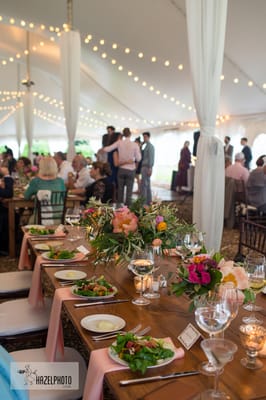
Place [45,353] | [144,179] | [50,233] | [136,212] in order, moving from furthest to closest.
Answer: [144,179]
[50,233]
[136,212]
[45,353]

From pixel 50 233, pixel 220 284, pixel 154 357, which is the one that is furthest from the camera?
pixel 50 233

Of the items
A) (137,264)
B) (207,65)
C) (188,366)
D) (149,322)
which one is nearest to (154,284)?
(137,264)

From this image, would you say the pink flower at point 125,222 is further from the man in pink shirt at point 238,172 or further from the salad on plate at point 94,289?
the man in pink shirt at point 238,172

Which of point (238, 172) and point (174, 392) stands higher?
point (238, 172)

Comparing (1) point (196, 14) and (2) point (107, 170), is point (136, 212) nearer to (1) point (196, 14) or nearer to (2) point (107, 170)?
(1) point (196, 14)

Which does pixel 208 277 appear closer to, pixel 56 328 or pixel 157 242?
pixel 157 242

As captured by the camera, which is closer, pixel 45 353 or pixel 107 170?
pixel 45 353

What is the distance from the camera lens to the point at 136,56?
31.7 feet

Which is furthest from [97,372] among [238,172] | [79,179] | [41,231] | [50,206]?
[238,172]

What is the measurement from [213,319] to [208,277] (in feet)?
0.78

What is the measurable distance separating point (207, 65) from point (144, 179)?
18.6ft

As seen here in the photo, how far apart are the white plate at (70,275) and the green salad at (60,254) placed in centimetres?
26

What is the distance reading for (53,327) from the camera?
1882 millimetres

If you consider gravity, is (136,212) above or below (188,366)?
above
